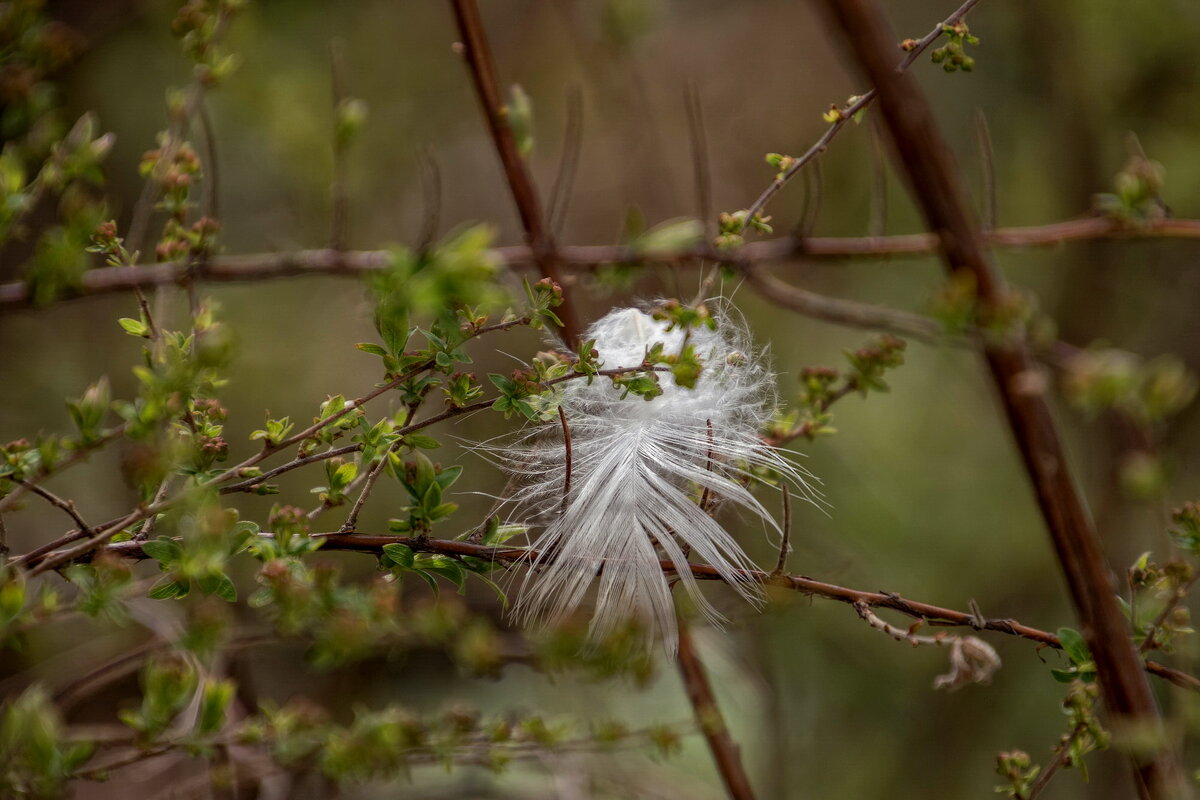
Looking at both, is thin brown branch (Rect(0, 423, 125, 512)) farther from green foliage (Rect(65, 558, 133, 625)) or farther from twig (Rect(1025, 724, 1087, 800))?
twig (Rect(1025, 724, 1087, 800))

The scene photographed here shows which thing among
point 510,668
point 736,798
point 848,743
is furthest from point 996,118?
point 736,798

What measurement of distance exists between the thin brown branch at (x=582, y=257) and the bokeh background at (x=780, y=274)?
159 centimetres

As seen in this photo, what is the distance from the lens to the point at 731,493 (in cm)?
92

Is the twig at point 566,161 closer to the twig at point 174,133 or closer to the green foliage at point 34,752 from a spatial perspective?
the twig at point 174,133


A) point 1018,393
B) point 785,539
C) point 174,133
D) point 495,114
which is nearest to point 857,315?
point 1018,393

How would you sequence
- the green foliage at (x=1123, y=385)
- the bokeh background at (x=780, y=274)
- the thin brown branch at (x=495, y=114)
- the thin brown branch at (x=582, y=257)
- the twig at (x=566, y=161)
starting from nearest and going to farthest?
1. the green foliage at (x=1123, y=385)
2. the thin brown branch at (x=582, y=257)
3. the twig at (x=566, y=161)
4. the thin brown branch at (x=495, y=114)
5. the bokeh background at (x=780, y=274)

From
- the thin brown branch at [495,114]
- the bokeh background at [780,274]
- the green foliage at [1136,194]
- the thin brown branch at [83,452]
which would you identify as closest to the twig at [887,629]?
the green foliage at [1136,194]

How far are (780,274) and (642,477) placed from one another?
185cm

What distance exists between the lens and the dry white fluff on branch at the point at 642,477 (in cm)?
89

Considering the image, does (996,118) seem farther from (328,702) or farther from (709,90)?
(328,702)

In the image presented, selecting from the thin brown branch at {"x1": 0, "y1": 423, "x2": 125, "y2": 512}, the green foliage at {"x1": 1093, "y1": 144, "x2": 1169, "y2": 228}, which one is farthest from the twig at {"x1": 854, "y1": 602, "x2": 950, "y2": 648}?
the thin brown branch at {"x1": 0, "y1": 423, "x2": 125, "y2": 512}

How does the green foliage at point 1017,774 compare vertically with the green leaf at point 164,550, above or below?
below

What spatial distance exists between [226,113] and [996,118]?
2290mm

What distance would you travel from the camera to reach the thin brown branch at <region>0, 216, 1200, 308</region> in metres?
0.56
